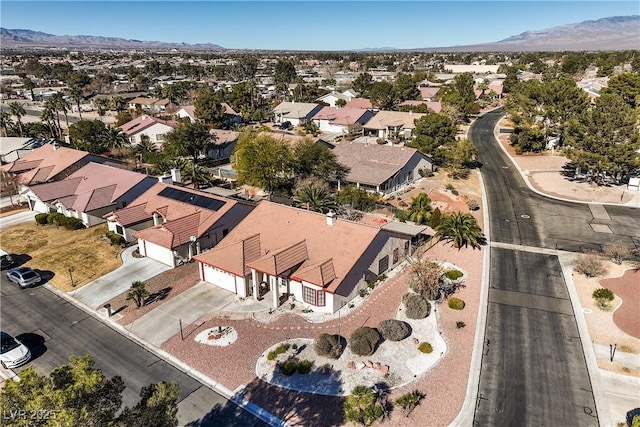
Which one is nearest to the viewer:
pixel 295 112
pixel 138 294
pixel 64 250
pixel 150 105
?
pixel 138 294

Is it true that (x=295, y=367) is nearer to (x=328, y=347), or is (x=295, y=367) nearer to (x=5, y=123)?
(x=328, y=347)

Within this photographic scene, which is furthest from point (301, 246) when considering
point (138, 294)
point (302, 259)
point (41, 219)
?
point (41, 219)

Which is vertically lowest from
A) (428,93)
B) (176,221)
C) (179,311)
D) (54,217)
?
(179,311)

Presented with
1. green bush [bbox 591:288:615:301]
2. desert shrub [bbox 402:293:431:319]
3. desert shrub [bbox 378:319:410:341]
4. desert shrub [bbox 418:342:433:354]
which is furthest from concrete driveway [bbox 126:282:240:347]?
green bush [bbox 591:288:615:301]

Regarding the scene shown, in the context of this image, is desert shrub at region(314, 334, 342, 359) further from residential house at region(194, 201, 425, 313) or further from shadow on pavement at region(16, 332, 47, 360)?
shadow on pavement at region(16, 332, 47, 360)

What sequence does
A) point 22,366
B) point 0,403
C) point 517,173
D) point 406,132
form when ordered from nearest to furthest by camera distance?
point 0,403, point 22,366, point 517,173, point 406,132

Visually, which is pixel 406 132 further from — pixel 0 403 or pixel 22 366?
pixel 0 403

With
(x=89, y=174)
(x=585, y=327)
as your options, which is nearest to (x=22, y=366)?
(x=89, y=174)
